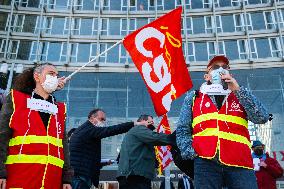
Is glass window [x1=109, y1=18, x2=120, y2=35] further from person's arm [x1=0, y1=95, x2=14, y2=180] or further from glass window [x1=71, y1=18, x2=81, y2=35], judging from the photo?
person's arm [x1=0, y1=95, x2=14, y2=180]

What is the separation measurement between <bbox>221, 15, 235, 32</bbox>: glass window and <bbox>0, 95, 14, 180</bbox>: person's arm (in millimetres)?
26419

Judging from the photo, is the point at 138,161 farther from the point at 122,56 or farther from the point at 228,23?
the point at 228,23

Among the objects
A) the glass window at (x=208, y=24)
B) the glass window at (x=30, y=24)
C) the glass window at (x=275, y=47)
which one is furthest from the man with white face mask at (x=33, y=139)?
the glass window at (x=30, y=24)

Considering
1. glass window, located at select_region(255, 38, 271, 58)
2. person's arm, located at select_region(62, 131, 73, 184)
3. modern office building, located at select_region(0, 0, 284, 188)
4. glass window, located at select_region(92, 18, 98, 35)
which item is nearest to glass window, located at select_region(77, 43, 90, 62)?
modern office building, located at select_region(0, 0, 284, 188)

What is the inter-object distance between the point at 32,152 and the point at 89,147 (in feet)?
6.36

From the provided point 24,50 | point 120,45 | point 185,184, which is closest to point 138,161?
point 185,184

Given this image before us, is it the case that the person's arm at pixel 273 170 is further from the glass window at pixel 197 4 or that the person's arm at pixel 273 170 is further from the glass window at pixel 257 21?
the glass window at pixel 197 4

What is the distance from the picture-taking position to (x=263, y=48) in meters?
26.9

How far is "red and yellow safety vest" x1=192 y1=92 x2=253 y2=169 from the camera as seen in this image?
10.6 ft

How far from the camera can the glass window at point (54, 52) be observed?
27547 mm

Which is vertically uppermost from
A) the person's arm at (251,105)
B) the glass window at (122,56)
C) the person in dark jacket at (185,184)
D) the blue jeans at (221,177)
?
the glass window at (122,56)

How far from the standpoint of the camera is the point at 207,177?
316 cm

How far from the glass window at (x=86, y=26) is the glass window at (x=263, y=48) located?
13.1 metres

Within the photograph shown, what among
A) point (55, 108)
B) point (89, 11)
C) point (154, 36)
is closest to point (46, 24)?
point (89, 11)
